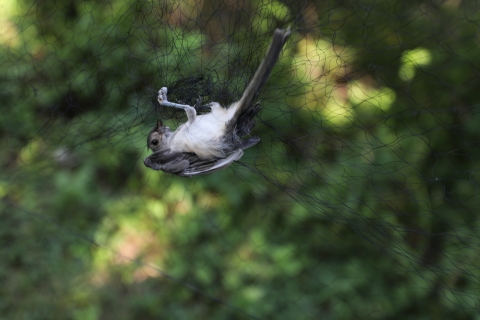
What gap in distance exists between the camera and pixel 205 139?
54.5 inches

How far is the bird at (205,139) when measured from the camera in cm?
134

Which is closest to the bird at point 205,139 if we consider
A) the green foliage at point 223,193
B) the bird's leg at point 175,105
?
the bird's leg at point 175,105

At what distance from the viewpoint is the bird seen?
1340 mm

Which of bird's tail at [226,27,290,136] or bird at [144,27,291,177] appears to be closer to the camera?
bird's tail at [226,27,290,136]

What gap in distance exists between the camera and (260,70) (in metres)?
1.08

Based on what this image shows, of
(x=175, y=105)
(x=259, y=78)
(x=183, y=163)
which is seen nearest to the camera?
(x=259, y=78)

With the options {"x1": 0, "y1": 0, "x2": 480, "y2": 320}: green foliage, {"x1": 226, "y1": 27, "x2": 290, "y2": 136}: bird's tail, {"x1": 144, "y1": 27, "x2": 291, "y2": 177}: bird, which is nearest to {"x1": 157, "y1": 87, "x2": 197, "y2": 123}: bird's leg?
{"x1": 144, "y1": 27, "x2": 291, "y2": 177}: bird

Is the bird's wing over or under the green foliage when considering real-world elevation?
over

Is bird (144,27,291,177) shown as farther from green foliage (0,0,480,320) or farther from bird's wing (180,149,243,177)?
green foliage (0,0,480,320)

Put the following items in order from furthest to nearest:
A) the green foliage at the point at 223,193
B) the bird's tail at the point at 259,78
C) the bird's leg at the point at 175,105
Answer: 1. the green foliage at the point at 223,193
2. the bird's leg at the point at 175,105
3. the bird's tail at the point at 259,78

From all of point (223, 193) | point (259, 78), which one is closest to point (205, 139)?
point (259, 78)

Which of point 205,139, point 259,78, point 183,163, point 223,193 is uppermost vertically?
point 259,78

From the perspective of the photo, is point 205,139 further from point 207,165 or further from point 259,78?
point 259,78

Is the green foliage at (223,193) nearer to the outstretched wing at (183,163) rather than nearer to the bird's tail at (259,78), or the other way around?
the outstretched wing at (183,163)
